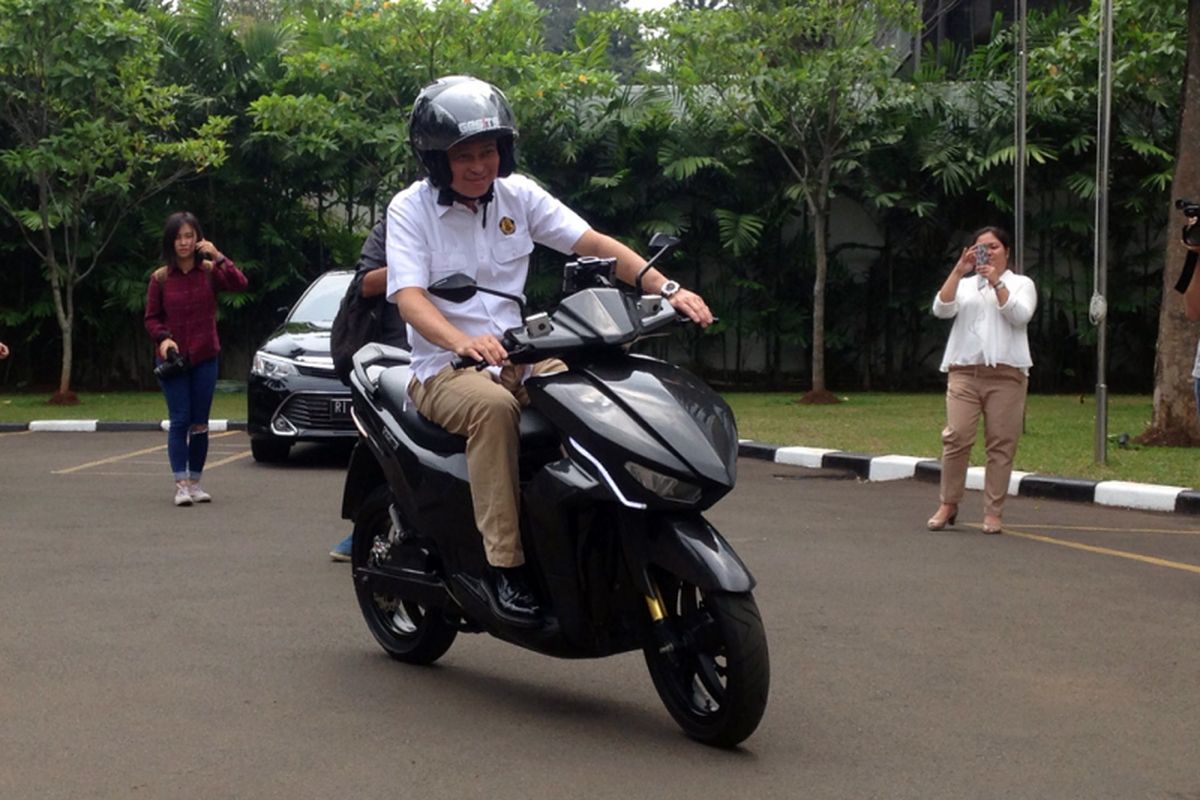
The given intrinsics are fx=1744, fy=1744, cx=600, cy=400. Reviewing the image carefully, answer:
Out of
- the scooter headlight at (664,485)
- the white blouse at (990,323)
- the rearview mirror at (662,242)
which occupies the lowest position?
the scooter headlight at (664,485)

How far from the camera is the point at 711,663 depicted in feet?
15.9

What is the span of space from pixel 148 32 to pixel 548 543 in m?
16.9

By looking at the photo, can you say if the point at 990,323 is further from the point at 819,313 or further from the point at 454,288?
the point at 819,313

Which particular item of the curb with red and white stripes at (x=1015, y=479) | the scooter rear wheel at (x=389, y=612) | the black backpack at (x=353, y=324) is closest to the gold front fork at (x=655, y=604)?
the scooter rear wheel at (x=389, y=612)

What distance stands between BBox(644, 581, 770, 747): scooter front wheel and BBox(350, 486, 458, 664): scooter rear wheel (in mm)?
1218

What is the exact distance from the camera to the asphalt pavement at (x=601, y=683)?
15.1 feet

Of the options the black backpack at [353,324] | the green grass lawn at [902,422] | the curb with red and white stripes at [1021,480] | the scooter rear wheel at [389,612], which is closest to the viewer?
the scooter rear wheel at [389,612]

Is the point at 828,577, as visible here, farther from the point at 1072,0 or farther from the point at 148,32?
the point at 1072,0

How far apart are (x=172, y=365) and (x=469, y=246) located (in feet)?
18.0

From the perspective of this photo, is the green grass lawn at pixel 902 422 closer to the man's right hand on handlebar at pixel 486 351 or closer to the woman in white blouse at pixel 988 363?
the woman in white blouse at pixel 988 363

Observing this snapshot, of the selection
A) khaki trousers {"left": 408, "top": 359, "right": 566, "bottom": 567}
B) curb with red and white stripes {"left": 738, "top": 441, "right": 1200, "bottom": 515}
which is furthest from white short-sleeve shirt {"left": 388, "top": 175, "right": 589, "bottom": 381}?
curb with red and white stripes {"left": 738, "top": 441, "right": 1200, "bottom": 515}

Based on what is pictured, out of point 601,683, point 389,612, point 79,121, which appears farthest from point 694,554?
point 79,121

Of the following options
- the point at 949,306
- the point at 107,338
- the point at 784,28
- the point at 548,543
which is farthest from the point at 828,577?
the point at 107,338

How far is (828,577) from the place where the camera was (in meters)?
7.97
